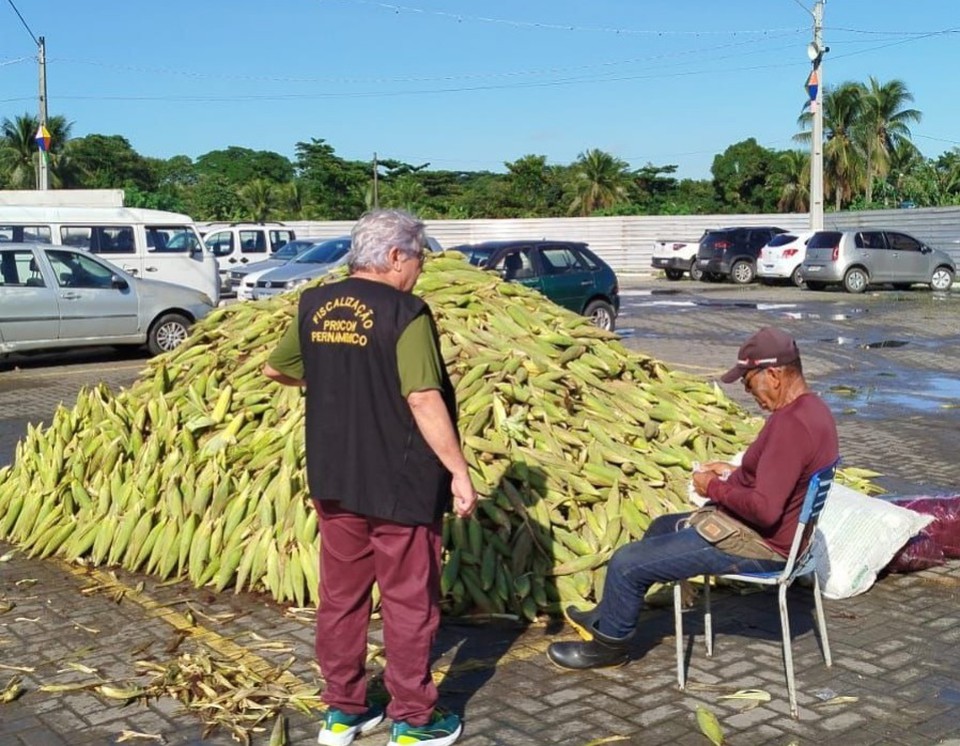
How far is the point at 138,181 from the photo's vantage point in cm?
7531

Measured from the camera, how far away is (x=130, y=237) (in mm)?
21328

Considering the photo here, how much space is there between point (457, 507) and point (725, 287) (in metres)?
31.3

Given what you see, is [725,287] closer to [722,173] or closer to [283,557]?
[283,557]

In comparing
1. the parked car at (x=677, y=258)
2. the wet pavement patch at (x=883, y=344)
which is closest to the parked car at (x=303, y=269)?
the wet pavement patch at (x=883, y=344)

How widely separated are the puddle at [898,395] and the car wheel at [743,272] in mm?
20997

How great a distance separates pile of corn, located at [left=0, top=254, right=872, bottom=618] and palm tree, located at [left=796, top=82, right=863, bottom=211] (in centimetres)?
5741

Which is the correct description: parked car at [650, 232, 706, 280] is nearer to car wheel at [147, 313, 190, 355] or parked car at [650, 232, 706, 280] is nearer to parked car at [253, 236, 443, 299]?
parked car at [253, 236, 443, 299]

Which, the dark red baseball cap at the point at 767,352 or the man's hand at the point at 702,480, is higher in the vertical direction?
the dark red baseball cap at the point at 767,352

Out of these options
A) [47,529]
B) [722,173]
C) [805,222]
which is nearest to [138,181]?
[722,173]

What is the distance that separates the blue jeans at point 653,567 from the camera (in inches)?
187

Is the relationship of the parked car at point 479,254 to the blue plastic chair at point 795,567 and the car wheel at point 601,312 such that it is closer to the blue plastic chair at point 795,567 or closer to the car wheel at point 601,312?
the car wheel at point 601,312

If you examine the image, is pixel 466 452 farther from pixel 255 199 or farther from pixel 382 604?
pixel 255 199

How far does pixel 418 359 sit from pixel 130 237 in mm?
18485

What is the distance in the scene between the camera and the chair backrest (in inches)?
179
